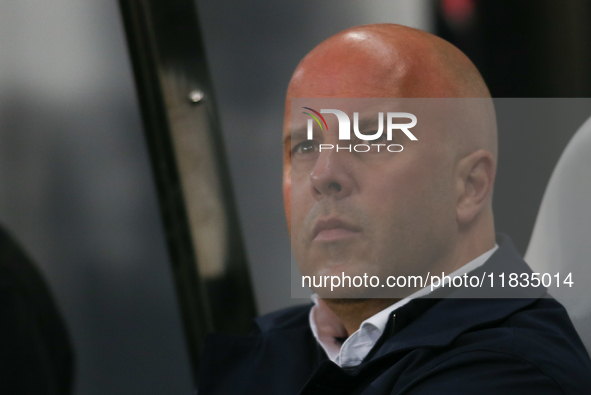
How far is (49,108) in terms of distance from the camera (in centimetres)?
148

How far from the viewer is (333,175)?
91cm

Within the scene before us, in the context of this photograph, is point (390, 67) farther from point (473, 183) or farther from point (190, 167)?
point (190, 167)

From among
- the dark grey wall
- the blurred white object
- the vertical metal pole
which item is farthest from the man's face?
the dark grey wall

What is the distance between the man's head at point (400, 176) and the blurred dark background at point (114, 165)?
459 millimetres

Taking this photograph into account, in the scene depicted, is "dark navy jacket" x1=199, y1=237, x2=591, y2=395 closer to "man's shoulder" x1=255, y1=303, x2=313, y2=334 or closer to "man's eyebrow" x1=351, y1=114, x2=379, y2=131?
"man's shoulder" x1=255, y1=303, x2=313, y2=334

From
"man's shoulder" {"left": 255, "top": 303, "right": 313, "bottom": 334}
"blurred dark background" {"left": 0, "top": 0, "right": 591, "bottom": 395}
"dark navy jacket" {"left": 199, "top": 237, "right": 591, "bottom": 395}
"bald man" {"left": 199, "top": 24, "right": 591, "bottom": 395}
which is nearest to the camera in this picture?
"dark navy jacket" {"left": 199, "top": 237, "right": 591, "bottom": 395}

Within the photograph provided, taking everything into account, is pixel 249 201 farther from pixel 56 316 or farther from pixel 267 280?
pixel 56 316

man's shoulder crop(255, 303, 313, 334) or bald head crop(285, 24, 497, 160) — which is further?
man's shoulder crop(255, 303, 313, 334)

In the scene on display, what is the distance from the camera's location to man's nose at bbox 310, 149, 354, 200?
0.91 m

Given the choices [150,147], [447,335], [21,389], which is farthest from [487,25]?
[21,389]

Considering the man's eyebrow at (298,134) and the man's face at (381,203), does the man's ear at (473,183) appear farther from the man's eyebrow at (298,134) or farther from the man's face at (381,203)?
the man's eyebrow at (298,134)

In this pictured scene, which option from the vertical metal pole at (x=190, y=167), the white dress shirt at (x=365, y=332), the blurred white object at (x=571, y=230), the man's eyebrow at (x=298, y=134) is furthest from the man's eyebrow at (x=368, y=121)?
the vertical metal pole at (x=190, y=167)

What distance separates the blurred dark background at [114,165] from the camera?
145 cm

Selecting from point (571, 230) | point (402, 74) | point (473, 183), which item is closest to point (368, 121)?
point (402, 74)
